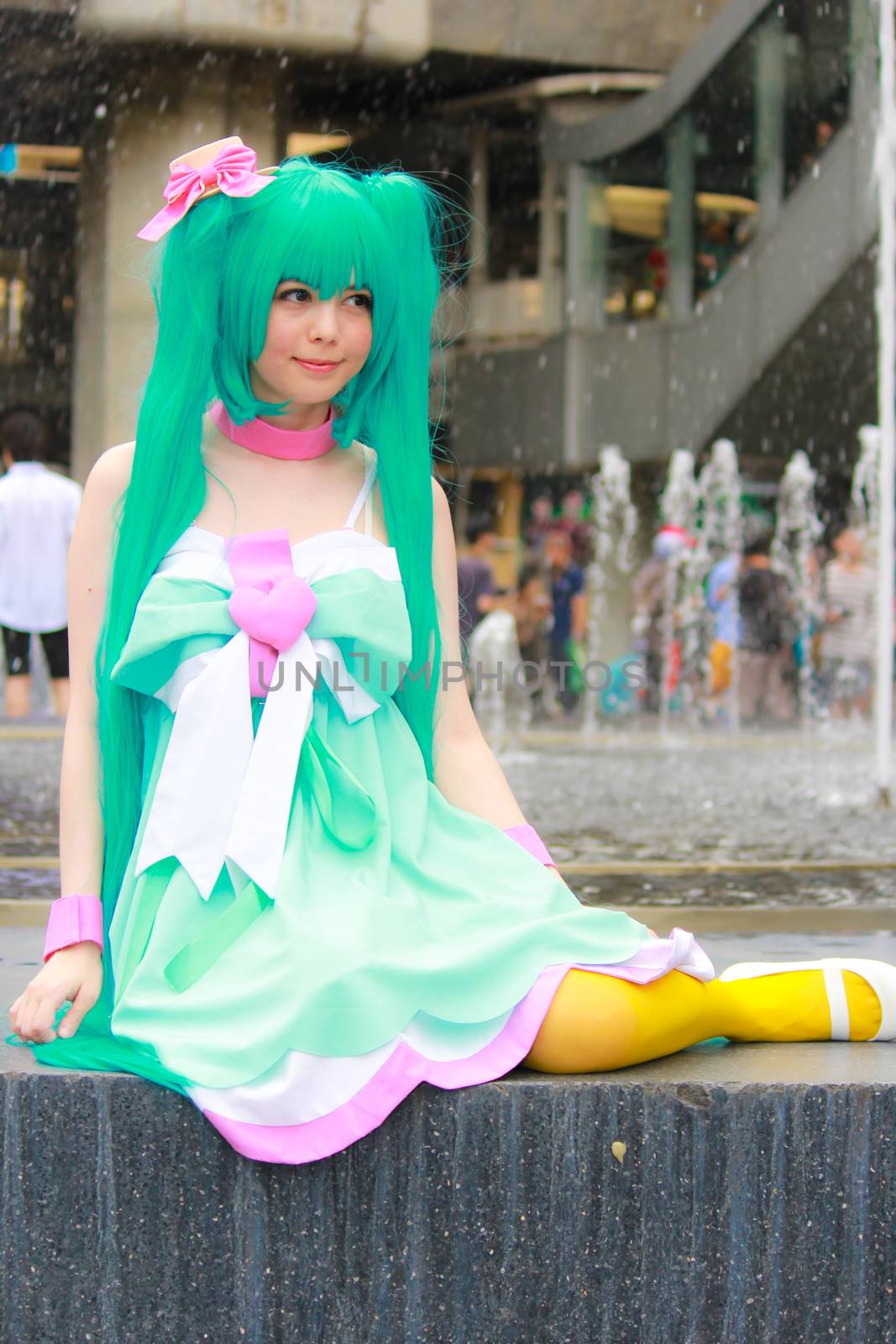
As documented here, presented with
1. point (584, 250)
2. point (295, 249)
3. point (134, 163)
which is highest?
point (134, 163)

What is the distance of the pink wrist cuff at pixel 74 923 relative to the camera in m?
1.88

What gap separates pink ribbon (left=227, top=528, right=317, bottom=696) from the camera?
6.33 feet

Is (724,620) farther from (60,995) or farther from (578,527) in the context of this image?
(60,995)

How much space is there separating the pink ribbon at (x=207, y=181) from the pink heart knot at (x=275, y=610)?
0.43m

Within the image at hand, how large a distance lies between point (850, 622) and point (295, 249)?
9688 millimetres

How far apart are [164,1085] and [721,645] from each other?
35.9 ft

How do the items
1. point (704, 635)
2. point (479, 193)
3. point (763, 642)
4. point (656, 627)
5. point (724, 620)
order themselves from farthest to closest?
point (479, 193) < point (704, 635) < point (656, 627) < point (763, 642) < point (724, 620)

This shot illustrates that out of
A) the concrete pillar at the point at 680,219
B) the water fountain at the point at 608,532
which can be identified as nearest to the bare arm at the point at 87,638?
the water fountain at the point at 608,532

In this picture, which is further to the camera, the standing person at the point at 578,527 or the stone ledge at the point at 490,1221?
the standing person at the point at 578,527

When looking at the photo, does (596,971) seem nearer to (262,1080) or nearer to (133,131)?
(262,1080)

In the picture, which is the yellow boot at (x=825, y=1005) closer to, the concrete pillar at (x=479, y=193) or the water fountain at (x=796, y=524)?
the water fountain at (x=796, y=524)

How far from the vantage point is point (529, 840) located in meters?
2.09

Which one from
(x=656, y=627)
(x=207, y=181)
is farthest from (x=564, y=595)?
(x=207, y=181)

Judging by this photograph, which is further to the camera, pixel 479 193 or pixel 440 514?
pixel 479 193
